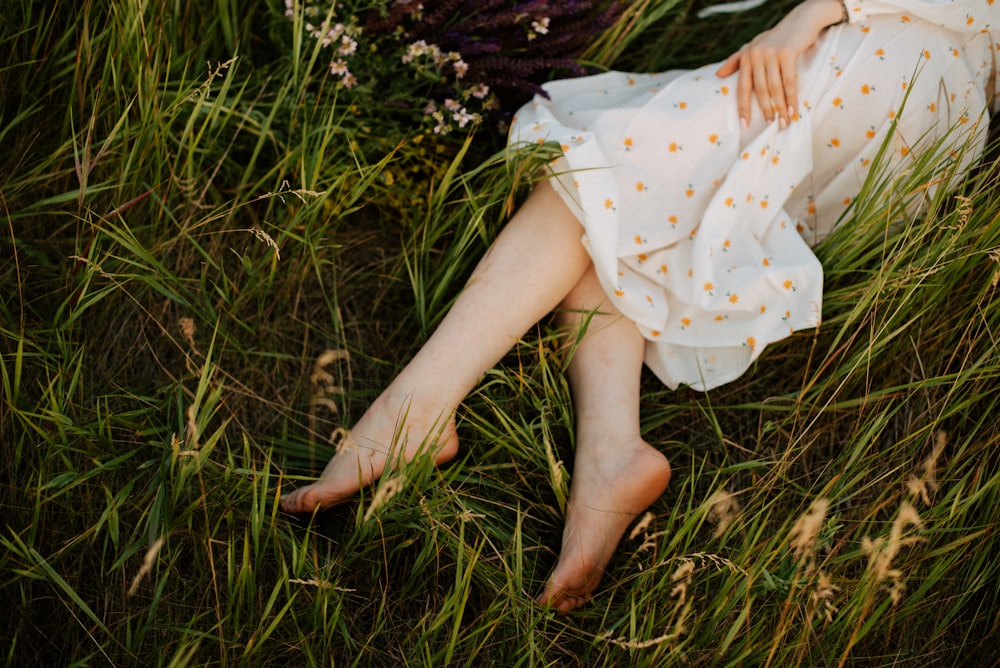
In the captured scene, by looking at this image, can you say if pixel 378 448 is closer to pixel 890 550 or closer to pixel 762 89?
pixel 890 550

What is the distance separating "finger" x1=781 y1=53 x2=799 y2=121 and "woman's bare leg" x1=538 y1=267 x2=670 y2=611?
50cm

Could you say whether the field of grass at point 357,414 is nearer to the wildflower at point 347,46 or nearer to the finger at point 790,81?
the wildflower at point 347,46

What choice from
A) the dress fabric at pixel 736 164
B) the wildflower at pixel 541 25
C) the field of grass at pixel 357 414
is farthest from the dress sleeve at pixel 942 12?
the wildflower at pixel 541 25

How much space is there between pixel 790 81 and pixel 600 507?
34.9 inches

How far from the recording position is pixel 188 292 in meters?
1.56

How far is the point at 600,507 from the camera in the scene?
1.44 meters

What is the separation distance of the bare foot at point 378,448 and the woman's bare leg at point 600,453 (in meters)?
0.26

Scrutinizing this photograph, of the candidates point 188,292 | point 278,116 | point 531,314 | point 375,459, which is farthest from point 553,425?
point 278,116

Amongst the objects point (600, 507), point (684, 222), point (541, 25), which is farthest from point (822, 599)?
point (541, 25)

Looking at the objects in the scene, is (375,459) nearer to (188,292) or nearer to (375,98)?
(188,292)

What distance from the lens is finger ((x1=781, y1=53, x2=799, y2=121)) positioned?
1.51m

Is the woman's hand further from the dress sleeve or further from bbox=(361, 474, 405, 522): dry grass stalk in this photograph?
bbox=(361, 474, 405, 522): dry grass stalk

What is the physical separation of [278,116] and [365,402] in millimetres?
662

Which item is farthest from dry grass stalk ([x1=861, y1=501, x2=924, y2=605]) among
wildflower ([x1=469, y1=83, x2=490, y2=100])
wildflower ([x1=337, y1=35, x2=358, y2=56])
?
wildflower ([x1=337, y1=35, x2=358, y2=56])
